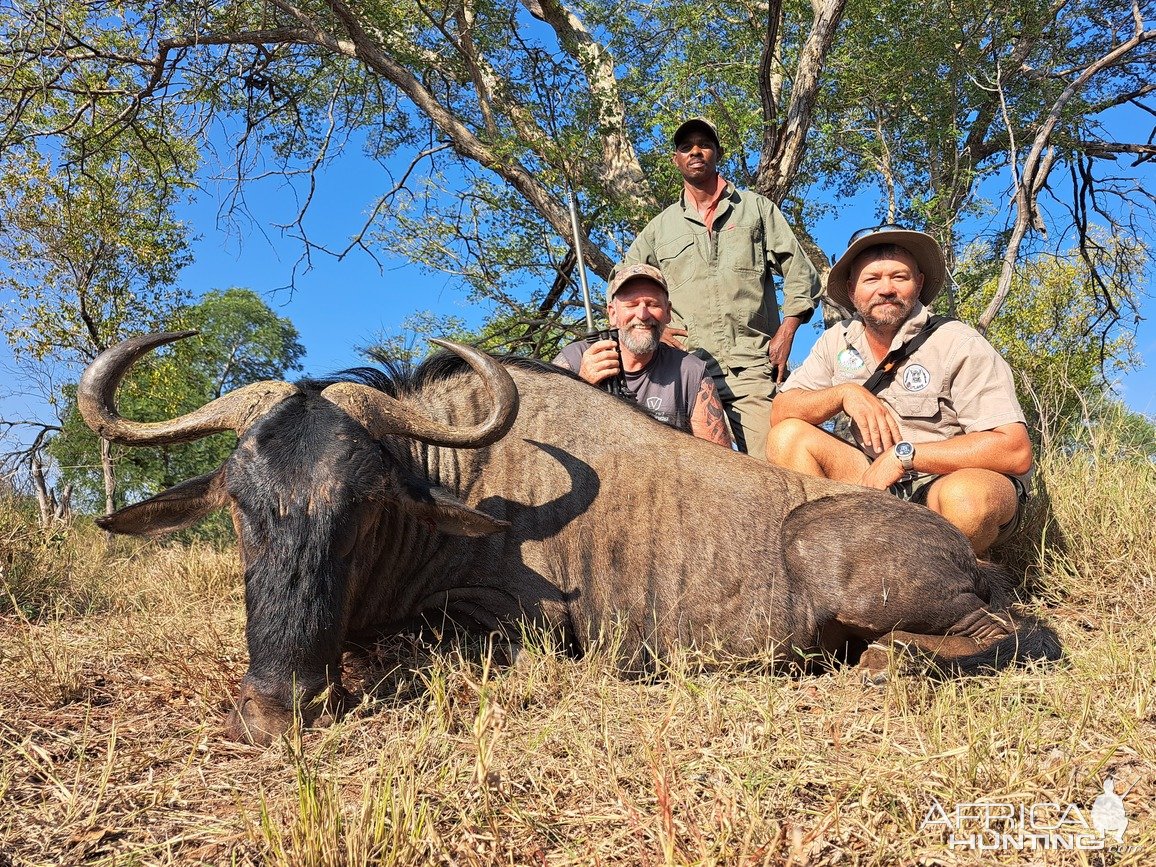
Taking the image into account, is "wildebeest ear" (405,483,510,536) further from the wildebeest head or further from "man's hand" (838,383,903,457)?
"man's hand" (838,383,903,457)

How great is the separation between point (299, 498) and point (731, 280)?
483 cm

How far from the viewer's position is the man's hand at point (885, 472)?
14.1ft

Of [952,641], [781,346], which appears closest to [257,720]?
[952,641]

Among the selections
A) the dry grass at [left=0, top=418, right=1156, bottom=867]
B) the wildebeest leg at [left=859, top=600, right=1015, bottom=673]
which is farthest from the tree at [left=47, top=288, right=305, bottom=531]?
the wildebeest leg at [left=859, top=600, right=1015, bottom=673]

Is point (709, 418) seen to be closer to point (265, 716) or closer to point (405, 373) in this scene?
point (405, 373)

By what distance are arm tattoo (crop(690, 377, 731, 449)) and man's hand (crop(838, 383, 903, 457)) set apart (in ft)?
3.09

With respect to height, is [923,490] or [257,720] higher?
[923,490]

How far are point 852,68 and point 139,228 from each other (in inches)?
479

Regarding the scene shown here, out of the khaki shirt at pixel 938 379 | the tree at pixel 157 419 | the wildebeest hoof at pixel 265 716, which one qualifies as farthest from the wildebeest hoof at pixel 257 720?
the tree at pixel 157 419

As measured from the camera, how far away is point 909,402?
459cm

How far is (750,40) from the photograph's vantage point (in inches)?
490

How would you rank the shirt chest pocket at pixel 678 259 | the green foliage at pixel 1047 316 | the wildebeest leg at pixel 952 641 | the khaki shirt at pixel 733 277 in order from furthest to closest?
1. the green foliage at pixel 1047 316
2. the shirt chest pocket at pixel 678 259
3. the khaki shirt at pixel 733 277
4. the wildebeest leg at pixel 952 641

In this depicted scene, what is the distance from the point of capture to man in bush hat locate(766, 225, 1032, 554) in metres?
4.17

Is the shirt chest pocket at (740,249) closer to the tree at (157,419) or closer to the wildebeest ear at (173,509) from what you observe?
the wildebeest ear at (173,509)
